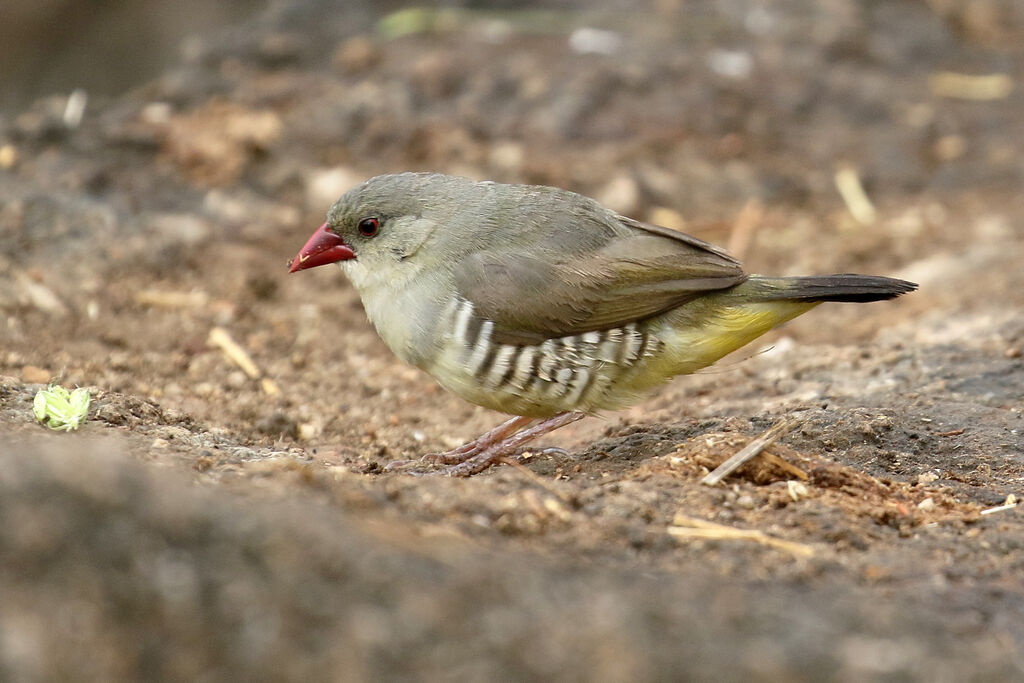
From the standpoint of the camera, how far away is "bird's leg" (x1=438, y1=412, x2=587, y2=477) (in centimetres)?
417

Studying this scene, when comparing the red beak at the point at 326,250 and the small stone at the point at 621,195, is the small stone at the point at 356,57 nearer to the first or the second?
the small stone at the point at 621,195

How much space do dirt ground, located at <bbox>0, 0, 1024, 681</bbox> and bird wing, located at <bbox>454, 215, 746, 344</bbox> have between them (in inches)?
22.3

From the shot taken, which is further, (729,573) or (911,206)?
(911,206)

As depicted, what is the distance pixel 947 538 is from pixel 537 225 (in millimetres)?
2010

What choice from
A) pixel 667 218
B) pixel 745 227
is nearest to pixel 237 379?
pixel 667 218

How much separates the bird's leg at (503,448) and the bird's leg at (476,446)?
1 cm

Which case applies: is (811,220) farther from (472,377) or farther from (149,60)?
(149,60)

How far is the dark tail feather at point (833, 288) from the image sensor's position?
4098 millimetres

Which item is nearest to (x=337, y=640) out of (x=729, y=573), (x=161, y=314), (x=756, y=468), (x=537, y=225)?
(x=729, y=573)

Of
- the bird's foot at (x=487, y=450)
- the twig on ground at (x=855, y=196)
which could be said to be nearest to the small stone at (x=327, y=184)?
the bird's foot at (x=487, y=450)

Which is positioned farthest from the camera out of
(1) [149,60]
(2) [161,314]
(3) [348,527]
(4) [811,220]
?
(1) [149,60]

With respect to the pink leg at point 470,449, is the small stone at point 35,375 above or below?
above

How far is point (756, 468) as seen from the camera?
3.68 meters

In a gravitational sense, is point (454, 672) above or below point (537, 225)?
below
